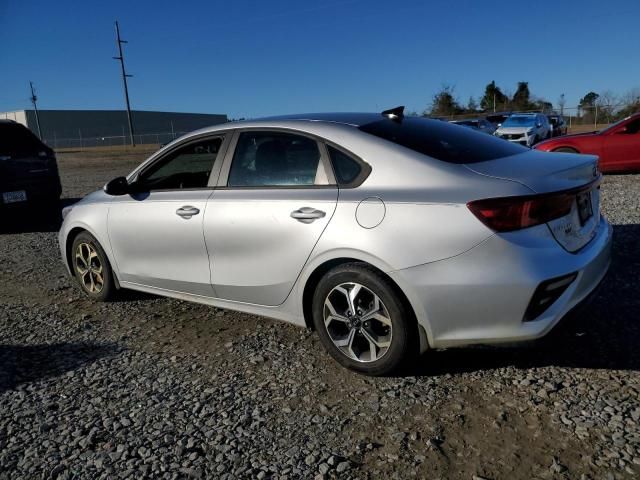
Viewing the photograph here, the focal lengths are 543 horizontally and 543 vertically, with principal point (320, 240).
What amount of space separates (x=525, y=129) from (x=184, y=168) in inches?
738

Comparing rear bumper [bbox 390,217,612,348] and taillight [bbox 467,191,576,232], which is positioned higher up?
taillight [bbox 467,191,576,232]

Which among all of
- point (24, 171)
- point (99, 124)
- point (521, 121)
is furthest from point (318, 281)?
point (99, 124)

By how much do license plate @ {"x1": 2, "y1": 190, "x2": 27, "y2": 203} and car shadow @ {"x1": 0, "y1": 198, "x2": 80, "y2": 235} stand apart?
0.14 m

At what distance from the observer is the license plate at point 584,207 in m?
3.10

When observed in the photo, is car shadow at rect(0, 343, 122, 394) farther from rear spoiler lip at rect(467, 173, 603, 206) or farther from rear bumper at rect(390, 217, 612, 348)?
rear spoiler lip at rect(467, 173, 603, 206)

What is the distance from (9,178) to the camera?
8977 millimetres

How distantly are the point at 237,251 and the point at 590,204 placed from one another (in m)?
2.27

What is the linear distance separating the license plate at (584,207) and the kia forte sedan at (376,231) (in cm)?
2

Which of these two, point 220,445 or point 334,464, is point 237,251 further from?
point 334,464

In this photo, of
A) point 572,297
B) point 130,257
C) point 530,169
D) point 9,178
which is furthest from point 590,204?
point 9,178

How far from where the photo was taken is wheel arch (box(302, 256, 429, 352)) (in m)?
3.06

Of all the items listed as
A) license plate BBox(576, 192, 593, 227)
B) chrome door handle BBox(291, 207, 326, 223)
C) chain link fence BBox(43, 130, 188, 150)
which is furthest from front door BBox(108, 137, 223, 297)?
chain link fence BBox(43, 130, 188, 150)

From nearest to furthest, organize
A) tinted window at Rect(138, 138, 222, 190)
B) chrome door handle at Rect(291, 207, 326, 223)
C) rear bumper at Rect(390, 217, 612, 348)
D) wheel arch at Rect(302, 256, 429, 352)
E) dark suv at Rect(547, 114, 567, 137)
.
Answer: rear bumper at Rect(390, 217, 612, 348), wheel arch at Rect(302, 256, 429, 352), chrome door handle at Rect(291, 207, 326, 223), tinted window at Rect(138, 138, 222, 190), dark suv at Rect(547, 114, 567, 137)

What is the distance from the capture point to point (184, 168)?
4473mm
